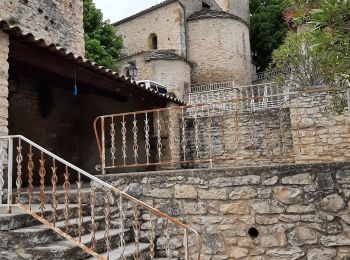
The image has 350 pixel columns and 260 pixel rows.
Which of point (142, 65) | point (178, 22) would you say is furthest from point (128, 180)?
point (178, 22)

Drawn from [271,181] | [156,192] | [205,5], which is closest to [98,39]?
[205,5]

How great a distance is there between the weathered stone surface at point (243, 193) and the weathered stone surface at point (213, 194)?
10 cm

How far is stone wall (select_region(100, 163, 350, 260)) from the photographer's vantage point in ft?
14.7

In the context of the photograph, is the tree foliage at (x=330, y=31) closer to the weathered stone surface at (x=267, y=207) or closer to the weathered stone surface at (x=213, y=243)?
the weathered stone surface at (x=267, y=207)

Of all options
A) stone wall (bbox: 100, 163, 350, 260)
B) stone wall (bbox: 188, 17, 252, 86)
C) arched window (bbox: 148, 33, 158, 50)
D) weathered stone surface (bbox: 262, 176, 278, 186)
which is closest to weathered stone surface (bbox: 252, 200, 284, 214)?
stone wall (bbox: 100, 163, 350, 260)

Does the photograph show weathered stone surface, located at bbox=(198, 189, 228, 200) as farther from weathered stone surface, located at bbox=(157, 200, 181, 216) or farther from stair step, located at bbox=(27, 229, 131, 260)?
stair step, located at bbox=(27, 229, 131, 260)

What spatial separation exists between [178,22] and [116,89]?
1582 cm

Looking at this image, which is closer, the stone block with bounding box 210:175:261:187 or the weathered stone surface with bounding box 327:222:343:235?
the weathered stone surface with bounding box 327:222:343:235

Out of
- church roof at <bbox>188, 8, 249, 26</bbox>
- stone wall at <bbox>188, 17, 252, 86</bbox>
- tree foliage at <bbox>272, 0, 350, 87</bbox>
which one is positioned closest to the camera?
tree foliage at <bbox>272, 0, 350, 87</bbox>

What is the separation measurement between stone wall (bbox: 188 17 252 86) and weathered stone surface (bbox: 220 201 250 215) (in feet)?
59.2

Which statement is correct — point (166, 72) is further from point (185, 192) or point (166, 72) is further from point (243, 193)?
point (243, 193)

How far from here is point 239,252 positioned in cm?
481

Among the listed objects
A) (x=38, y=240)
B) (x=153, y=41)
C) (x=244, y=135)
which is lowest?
(x=38, y=240)

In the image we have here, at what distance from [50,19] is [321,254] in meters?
10.3
